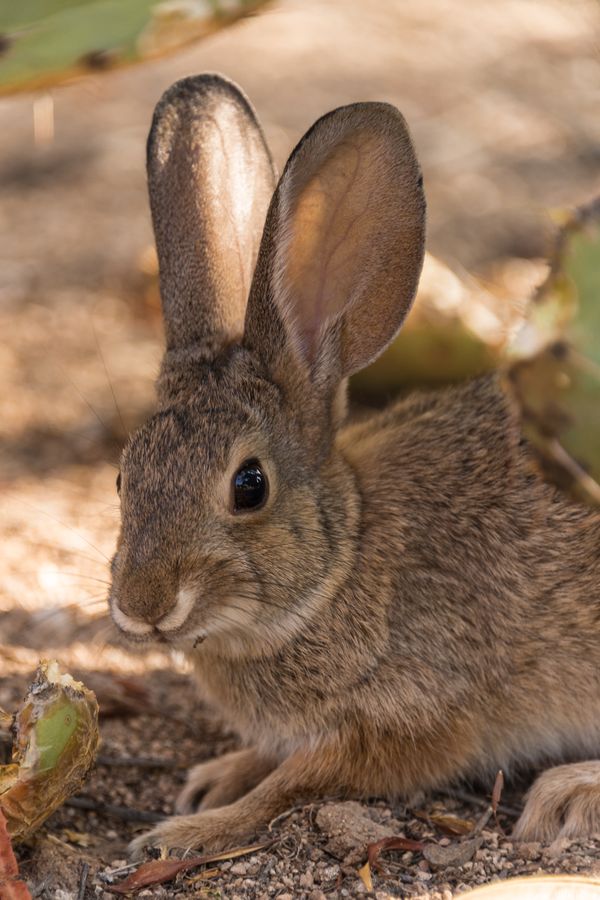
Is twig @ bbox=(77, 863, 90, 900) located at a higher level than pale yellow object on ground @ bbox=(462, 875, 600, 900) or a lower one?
lower

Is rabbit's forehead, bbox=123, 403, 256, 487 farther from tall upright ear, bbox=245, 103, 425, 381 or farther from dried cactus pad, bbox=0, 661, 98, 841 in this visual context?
dried cactus pad, bbox=0, 661, 98, 841

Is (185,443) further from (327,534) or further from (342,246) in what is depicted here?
(342,246)

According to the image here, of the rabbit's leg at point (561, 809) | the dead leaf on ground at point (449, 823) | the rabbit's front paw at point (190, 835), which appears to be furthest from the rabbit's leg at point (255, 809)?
the rabbit's leg at point (561, 809)

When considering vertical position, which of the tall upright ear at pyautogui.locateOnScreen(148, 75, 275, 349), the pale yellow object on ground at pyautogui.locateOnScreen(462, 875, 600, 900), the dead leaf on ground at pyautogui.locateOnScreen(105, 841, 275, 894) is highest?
the tall upright ear at pyautogui.locateOnScreen(148, 75, 275, 349)

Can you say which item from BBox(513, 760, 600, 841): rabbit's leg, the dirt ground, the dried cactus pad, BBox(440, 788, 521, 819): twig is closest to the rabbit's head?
the dried cactus pad

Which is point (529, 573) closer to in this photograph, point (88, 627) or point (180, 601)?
point (180, 601)

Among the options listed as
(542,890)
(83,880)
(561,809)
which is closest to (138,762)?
(83,880)
